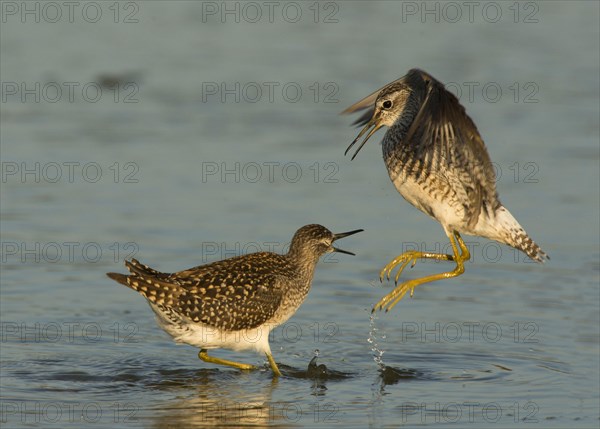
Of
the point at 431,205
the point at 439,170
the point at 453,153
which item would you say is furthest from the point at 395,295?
the point at 453,153

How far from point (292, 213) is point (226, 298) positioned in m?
4.17

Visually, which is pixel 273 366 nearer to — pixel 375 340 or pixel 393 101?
pixel 375 340

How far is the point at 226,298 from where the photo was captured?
12.2 m

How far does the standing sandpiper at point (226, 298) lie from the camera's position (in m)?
11.9

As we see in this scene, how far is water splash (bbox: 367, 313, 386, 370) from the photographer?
12656mm

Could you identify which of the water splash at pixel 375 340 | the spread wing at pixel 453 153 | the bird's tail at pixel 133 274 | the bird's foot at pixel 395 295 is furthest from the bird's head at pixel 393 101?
the bird's tail at pixel 133 274

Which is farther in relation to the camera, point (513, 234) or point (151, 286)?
point (513, 234)

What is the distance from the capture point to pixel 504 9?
1036 inches

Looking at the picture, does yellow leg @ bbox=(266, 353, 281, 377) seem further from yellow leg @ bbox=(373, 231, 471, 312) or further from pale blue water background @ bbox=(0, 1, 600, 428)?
yellow leg @ bbox=(373, 231, 471, 312)

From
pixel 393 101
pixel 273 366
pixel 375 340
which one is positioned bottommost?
pixel 273 366

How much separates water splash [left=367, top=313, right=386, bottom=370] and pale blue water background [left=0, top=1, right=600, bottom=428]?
4cm

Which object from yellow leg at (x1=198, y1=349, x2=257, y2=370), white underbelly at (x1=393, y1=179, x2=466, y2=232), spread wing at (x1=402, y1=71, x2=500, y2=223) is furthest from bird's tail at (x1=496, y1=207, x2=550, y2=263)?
yellow leg at (x1=198, y1=349, x2=257, y2=370)

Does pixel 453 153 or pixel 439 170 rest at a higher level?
pixel 453 153

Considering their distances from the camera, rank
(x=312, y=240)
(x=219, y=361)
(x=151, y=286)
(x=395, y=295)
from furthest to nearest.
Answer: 1. (x=312, y=240)
2. (x=395, y=295)
3. (x=219, y=361)
4. (x=151, y=286)
